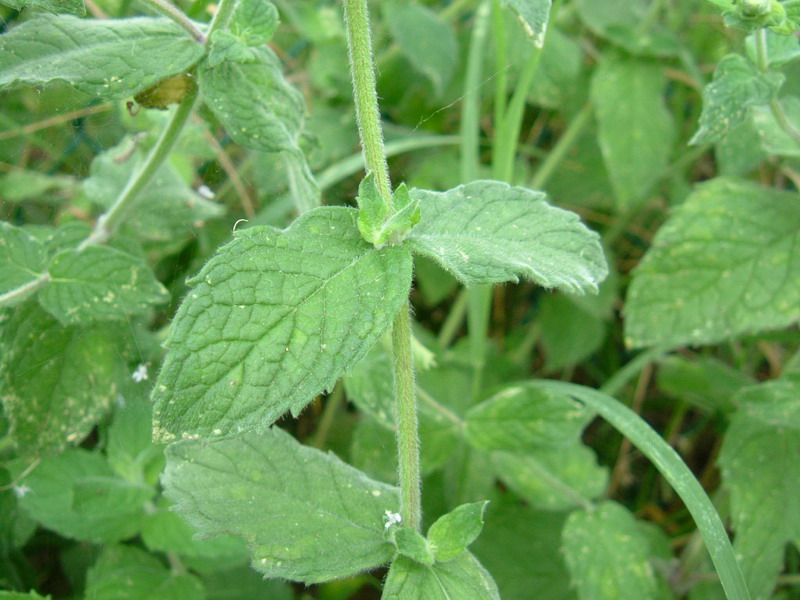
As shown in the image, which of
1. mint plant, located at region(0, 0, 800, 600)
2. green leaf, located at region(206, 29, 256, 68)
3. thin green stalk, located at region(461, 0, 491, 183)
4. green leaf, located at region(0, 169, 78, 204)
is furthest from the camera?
green leaf, located at region(0, 169, 78, 204)

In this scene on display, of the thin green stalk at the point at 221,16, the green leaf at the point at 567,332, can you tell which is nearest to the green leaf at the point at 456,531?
the thin green stalk at the point at 221,16

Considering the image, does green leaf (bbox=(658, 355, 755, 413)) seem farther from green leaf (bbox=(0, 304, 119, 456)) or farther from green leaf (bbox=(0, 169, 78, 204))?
green leaf (bbox=(0, 169, 78, 204))

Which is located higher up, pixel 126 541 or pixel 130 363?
pixel 130 363

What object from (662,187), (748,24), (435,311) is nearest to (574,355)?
(435,311)

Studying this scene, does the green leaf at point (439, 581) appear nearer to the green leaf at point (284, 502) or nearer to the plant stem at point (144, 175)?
the green leaf at point (284, 502)

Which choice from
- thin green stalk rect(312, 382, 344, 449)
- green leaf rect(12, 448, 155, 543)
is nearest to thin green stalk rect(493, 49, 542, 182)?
thin green stalk rect(312, 382, 344, 449)

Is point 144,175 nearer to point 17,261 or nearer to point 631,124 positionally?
point 17,261

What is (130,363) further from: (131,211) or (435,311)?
(435,311)
